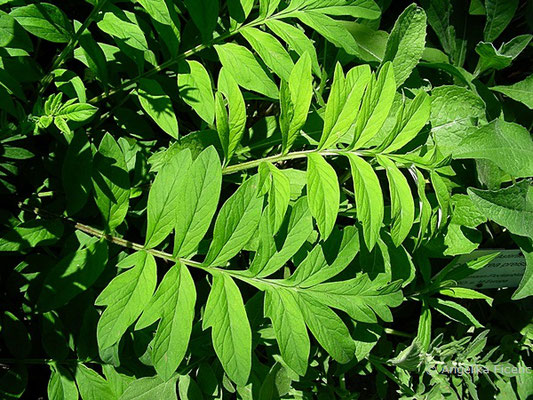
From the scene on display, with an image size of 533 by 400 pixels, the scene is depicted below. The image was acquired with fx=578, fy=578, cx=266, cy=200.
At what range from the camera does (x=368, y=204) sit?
101 centimetres

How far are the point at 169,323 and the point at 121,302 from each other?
9cm

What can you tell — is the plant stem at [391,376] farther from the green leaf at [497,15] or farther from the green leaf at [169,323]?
the green leaf at [497,15]

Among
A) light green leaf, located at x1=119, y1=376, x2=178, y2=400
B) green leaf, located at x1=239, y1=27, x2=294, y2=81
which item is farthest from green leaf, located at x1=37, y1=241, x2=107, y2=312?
green leaf, located at x1=239, y1=27, x2=294, y2=81

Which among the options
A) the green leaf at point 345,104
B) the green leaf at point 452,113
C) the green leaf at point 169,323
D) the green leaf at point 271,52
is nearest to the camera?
the green leaf at point 169,323

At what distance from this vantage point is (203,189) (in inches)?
38.5

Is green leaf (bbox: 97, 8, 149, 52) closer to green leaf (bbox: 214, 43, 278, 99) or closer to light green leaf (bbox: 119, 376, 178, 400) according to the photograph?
green leaf (bbox: 214, 43, 278, 99)

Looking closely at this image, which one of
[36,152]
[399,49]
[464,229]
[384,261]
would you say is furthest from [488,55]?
[36,152]

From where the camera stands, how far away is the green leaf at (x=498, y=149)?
4.08 ft

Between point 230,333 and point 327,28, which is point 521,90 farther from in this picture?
point 230,333

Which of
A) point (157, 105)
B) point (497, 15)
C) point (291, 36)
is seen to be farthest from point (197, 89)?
point (497, 15)

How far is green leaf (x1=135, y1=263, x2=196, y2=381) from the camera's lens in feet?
3.06

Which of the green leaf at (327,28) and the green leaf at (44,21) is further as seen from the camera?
the green leaf at (327,28)

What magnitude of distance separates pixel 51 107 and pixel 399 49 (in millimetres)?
766

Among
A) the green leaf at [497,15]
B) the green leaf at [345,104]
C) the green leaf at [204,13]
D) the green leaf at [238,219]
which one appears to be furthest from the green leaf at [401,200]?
the green leaf at [497,15]
